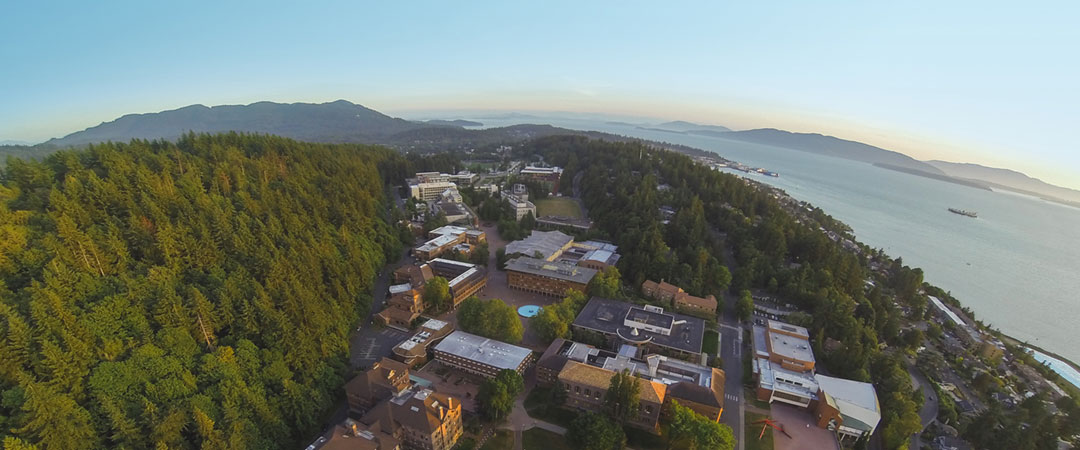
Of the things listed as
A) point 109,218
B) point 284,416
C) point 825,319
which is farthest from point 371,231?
point 825,319

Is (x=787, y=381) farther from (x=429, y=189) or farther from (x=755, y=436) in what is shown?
(x=429, y=189)

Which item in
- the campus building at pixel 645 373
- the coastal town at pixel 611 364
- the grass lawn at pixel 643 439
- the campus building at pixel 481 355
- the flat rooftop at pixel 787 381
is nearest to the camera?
the grass lawn at pixel 643 439

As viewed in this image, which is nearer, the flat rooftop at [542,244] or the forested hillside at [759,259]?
the forested hillside at [759,259]

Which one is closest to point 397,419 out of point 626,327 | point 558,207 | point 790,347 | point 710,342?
point 626,327

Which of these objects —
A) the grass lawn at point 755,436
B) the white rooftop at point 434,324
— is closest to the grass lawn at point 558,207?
the white rooftop at point 434,324

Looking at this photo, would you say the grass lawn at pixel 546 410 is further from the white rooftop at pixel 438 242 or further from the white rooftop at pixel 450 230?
the white rooftop at pixel 450 230

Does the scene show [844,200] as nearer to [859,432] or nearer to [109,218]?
[859,432]

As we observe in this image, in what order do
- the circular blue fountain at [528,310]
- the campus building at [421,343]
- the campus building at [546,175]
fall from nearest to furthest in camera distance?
the campus building at [421,343], the circular blue fountain at [528,310], the campus building at [546,175]

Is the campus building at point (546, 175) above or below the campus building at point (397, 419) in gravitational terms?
above
